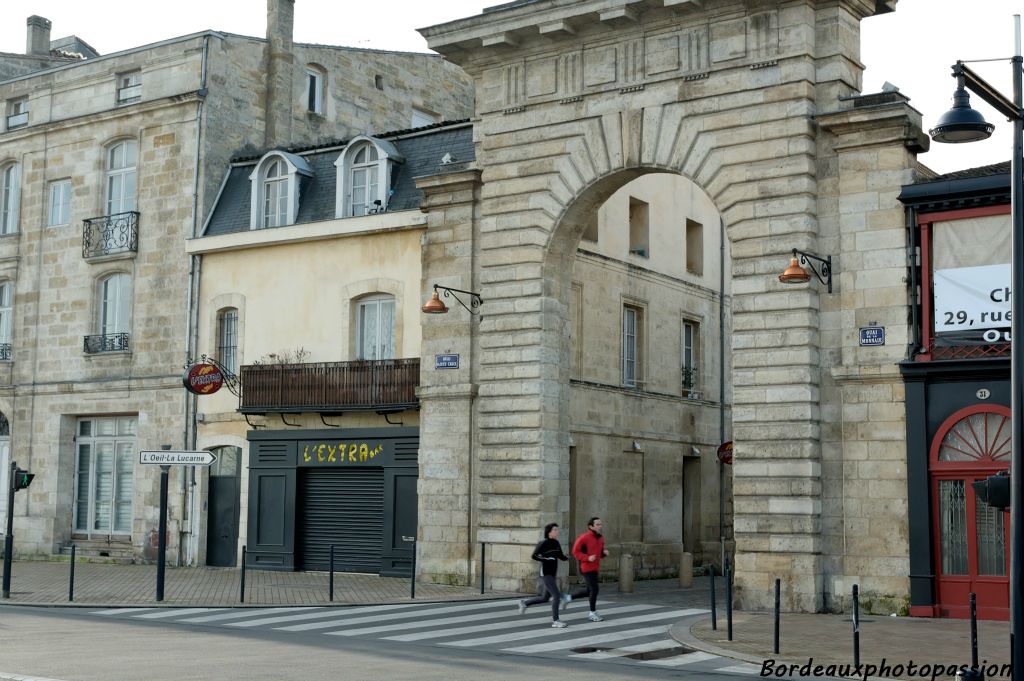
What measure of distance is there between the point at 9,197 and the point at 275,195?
8.73m

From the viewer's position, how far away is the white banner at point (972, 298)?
19.0m

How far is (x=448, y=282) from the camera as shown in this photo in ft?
79.6

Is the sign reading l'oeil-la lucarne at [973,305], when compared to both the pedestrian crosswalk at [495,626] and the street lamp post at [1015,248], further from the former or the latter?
the street lamp post at [1015,248]

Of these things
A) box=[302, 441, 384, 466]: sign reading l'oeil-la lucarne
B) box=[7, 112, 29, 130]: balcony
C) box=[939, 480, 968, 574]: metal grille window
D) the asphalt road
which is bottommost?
the asphalt road

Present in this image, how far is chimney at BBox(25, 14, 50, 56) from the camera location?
3888 cm

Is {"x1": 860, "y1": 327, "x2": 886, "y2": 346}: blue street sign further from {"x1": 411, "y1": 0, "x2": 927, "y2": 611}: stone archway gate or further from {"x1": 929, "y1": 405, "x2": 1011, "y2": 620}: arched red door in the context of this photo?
{"x1": 929, "y1": 405, "x2": 1011, "y2": 620}: arched red door

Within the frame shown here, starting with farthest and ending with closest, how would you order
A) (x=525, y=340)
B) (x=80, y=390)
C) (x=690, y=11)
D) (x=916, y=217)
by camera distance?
(x=80, y=390) < (x=525, y=340) < (x=690, y=11) < (x=916, y=217)

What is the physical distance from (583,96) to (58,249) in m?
15.0

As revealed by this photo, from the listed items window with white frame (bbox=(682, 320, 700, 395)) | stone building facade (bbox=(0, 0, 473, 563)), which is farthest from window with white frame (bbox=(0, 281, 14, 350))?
window with white frame (bbox=(682, 320, 700, 395))

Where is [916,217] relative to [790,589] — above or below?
above

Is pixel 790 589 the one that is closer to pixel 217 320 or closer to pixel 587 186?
pixel 587 186

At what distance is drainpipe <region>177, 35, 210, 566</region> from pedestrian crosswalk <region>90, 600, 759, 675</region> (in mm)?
8582

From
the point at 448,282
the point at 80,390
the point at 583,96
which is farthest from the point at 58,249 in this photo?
→ the point at 583,96

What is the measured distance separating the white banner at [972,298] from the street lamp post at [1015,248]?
7.02m
